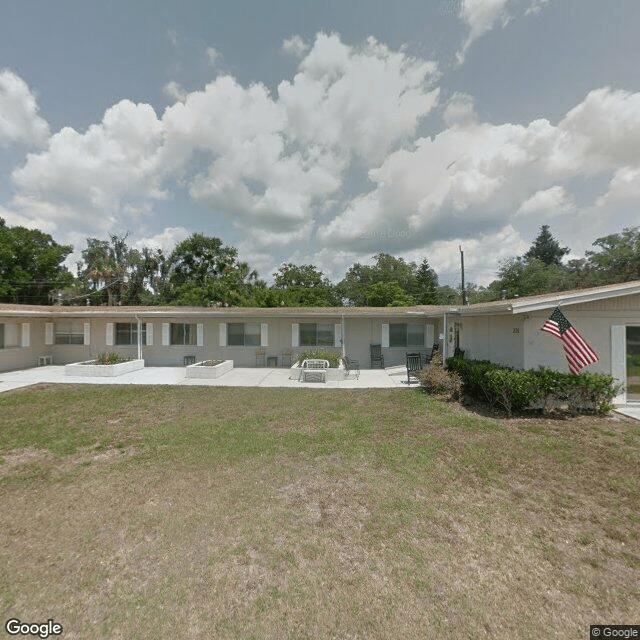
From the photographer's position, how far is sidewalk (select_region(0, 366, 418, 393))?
35.8 feet

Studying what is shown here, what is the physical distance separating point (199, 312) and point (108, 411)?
6.40 metres

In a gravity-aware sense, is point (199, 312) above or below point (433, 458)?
above

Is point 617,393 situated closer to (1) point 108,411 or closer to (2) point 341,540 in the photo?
(2) point 341,540

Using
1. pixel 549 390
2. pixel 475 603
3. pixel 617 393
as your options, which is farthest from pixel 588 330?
pixel 475 603

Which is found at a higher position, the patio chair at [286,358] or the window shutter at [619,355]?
the window shutter at [619,355]

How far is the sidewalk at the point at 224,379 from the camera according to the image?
10914mm

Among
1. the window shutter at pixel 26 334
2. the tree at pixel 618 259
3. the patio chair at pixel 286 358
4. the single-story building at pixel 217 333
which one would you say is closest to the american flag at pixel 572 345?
the single-story building at pixel 217 333

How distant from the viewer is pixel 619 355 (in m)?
8.04

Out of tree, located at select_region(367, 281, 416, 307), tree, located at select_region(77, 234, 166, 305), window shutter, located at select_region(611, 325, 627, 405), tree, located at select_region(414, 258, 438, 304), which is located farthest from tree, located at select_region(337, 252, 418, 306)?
window shutter, located at select_region(611, 325, 627, 405)

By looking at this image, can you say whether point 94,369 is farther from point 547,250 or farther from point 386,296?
point 547,250

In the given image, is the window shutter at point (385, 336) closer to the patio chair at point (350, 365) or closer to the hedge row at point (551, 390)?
the patio chair at point (350, 365)

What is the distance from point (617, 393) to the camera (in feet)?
25.7

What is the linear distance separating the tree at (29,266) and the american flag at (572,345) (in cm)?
4178

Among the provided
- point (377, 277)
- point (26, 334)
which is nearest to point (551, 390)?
point (26, 334)
